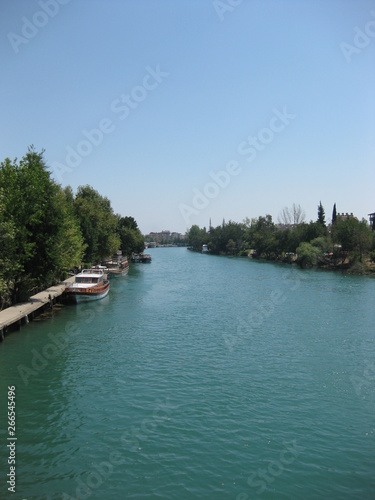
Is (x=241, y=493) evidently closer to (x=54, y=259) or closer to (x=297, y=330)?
(x=297, y=330)

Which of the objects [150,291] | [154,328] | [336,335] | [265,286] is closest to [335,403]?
[336,335]

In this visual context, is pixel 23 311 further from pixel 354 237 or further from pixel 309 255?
pixel 309 255

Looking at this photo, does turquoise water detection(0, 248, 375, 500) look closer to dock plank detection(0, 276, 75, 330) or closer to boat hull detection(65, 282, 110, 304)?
dock plank detection(0, 276, 75, 330)

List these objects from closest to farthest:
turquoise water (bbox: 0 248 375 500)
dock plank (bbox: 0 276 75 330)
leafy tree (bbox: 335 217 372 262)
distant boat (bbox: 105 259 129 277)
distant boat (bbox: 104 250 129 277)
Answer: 1. turquoise water (bbox: 0 248 375 500)
2. dock plank (bbox: 0 276 75 330)
3. distant boat (bbox: 105 259 129 277)
4. distant boat (bbox: 104 250 129 277)
5. leafy tree (bbox: 335 217 372 262)

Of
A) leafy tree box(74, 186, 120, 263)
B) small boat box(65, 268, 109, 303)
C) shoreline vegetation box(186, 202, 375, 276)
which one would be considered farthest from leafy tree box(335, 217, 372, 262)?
small boat box(65, 268, 109, 303)

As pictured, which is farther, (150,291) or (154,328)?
(150,291)

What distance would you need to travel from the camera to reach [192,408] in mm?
16641

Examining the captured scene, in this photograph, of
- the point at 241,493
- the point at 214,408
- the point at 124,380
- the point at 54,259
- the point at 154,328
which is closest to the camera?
the point at 241,493

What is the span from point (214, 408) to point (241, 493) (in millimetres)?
5181

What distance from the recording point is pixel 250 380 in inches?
782

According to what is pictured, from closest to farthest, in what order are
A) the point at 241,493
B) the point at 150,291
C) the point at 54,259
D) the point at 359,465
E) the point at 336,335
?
the point at 241,493 < the point at 359,465 < the point at 336,335 < the point at 54,259 < the point at 150,291

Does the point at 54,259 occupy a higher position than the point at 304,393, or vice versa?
the point at 54,259

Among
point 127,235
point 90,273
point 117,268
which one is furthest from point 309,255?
point 90,273

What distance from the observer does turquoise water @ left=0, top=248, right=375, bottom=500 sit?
1214 centimetres
